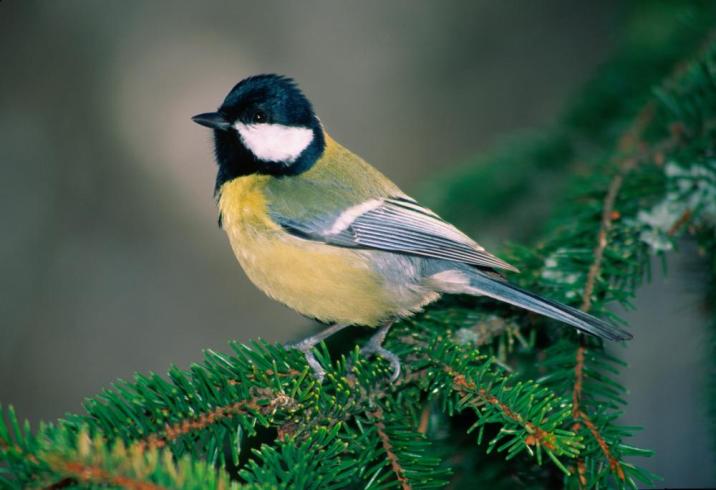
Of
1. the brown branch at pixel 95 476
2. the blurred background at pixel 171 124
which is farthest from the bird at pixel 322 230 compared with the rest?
the blurred background at pixel 171 124

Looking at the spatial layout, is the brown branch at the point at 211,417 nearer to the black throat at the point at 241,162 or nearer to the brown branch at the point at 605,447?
the brown branch at the point at 605,447

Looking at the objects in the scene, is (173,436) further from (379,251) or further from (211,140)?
(211,140)

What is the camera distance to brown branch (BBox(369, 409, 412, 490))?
124 centimetres

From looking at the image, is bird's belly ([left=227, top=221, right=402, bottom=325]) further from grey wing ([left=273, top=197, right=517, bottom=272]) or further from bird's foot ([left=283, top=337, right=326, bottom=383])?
bird's foot ([left=283, top=337, right=326, bottom=383])

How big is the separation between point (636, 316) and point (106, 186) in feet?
11.1

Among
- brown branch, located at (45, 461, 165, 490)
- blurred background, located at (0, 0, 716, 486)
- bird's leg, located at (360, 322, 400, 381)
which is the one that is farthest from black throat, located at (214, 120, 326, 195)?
blurred background, located at (0, 0, 716, 486)

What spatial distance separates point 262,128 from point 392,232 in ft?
1.76

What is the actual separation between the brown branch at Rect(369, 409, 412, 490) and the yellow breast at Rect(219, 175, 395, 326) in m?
0.46

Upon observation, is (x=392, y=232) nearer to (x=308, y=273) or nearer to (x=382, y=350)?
(x=308, y=273)

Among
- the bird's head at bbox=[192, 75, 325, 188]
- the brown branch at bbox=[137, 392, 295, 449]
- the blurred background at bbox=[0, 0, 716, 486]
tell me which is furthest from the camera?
the blurred background at bbox=[0, 0, 716, 486]

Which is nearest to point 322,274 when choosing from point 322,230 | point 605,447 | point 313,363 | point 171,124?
point 322,230

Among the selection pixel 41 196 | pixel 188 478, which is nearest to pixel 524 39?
pixel 41 196

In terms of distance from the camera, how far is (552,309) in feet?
5.07

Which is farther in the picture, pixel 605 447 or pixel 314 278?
pixel 314 278
